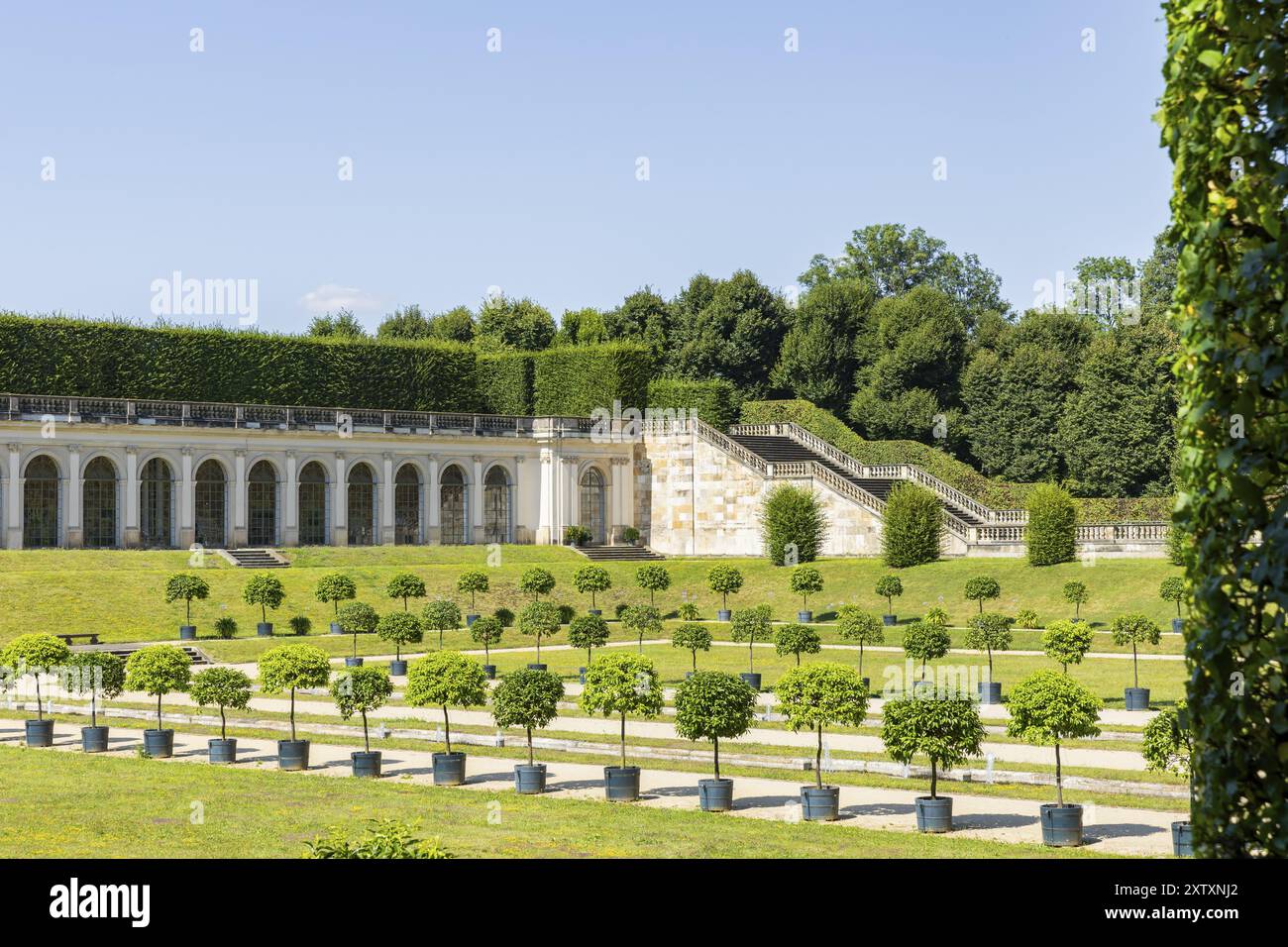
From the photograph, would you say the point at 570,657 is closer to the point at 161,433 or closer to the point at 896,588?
the point at 896,588

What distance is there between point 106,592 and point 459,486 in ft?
85.0

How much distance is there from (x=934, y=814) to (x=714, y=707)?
11.9 feet

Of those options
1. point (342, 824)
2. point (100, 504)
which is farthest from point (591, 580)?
point (342, 824)

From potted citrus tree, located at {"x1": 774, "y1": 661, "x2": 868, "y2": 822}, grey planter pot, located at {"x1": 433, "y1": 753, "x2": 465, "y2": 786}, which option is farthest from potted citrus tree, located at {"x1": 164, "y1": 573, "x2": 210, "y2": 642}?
potted citrus tree, located at {"x1": 774, "y1": 661, "x2": 868, "y2": 822}

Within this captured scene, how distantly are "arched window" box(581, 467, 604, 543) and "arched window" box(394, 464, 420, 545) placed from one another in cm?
779

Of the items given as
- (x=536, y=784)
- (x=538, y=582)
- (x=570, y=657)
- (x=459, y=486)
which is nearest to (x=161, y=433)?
(x=459, y=486)

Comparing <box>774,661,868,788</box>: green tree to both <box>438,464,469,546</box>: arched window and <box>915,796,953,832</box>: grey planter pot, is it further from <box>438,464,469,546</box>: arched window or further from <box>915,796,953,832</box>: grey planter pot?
<box>438,464,469,546</box>: arched window

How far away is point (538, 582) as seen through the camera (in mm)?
53281

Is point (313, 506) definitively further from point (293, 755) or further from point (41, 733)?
point (293, 755)

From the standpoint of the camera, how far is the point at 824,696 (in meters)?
22.0

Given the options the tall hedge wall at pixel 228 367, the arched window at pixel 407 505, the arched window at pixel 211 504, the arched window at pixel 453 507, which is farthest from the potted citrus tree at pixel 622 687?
the tall hedge wall at pixel 228 367

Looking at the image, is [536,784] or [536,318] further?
[536,318]

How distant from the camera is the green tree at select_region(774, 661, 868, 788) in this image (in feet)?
72.1
